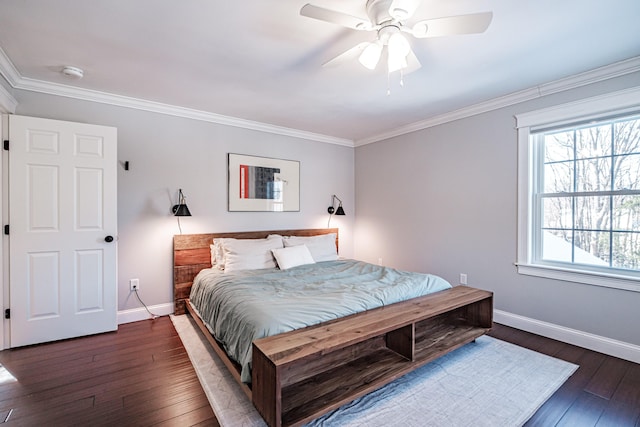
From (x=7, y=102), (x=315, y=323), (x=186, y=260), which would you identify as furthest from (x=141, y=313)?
(x=315, y=323)

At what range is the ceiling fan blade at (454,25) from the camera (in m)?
1.48

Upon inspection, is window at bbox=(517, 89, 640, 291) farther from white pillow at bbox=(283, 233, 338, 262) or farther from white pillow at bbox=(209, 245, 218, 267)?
white pillow at bbox=(209, 245, 218, 267)

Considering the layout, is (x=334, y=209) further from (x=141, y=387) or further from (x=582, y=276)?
(x=141, y=387)

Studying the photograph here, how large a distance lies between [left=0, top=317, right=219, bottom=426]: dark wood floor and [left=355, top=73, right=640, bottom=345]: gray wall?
9.82ft

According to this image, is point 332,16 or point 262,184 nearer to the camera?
point 332,16

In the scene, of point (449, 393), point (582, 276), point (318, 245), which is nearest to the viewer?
point (449, 393)

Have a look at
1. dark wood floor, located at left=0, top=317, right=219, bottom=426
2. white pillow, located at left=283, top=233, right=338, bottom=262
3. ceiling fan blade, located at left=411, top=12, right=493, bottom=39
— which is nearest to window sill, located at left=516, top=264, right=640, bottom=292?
white pillow, located at left=283, top=233, right=338, bottom=262

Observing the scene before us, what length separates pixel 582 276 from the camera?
264cm

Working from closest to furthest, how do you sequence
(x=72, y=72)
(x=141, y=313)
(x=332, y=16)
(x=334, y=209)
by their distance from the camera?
1. (x=332, y=16)
2. (x=72, y=72)
3. (x=141, y=313)
4. (x=334, y=209)

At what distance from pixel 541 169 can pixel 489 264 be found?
111 centimetres

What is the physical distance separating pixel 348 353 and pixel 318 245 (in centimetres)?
185

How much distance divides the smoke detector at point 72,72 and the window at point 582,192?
4.14 metres

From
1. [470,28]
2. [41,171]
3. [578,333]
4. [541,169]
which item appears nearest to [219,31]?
[470,28]

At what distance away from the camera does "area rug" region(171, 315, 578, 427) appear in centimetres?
173
